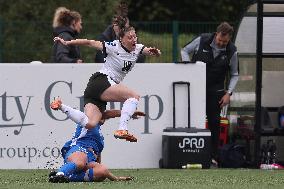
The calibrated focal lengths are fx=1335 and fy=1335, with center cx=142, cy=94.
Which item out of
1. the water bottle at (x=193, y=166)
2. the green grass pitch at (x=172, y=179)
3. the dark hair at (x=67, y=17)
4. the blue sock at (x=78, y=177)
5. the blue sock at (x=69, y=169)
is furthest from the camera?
the dark hair at (x=67, y=17)

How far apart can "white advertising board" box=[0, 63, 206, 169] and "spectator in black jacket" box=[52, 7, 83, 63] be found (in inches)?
12.2

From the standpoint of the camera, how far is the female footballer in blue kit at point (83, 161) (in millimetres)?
14508

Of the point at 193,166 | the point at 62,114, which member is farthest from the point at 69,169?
the point at 193,166

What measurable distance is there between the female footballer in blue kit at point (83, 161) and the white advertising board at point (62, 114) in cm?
307

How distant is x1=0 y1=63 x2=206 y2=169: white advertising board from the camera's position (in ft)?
59.4

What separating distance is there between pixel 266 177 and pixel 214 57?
3259mm

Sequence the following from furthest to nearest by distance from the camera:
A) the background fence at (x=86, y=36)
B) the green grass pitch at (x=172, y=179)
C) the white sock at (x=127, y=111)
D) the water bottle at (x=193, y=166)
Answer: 1. the background fence at (x=86, y=36)
2. the water bottle at (x=193, y=166)
3. the white sock at (x=127, y=111)
4. the green grass pitch at (x=172, y=179)

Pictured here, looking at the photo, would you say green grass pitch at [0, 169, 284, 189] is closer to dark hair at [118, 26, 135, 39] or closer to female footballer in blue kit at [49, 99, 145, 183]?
female footballer in blue kit at [49, 99, 145, 183]

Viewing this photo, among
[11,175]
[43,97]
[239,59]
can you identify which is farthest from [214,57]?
[11,175]

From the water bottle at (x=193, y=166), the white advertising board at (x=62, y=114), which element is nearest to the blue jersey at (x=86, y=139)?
the white advertising board at (x=62, y=114)

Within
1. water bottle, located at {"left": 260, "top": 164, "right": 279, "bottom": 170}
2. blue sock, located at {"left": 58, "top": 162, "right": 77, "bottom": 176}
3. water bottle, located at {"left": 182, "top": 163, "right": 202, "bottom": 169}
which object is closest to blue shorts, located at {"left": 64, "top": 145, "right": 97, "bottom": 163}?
blue sock, located at {"left": 58, "top": 162, "right": 77, "bottom": 176}

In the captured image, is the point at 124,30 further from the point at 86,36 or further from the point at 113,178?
the point at 86,36

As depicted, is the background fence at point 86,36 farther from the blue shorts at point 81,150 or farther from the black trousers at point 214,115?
the blue shorts at point 81,150

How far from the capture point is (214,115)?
18.9m
